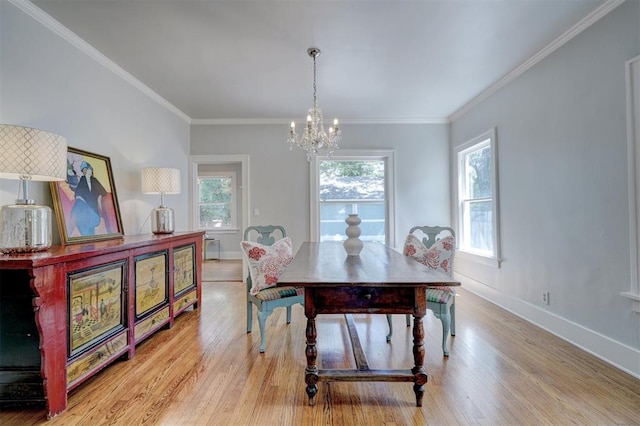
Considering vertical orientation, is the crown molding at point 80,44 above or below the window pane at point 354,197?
above

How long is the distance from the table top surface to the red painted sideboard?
3.99 ft

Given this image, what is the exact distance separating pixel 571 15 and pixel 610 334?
2.36 meters

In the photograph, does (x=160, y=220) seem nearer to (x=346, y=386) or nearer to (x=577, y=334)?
(x=346, y=386)

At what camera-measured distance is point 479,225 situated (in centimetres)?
404

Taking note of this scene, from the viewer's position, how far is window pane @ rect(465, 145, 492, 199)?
382 cm

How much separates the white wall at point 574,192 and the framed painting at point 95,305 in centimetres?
350

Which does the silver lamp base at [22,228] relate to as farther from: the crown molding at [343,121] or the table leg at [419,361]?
the crown molding at [343,121]

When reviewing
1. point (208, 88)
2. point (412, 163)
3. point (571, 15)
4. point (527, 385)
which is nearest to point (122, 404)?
point (527, 385)

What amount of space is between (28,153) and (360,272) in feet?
6.30

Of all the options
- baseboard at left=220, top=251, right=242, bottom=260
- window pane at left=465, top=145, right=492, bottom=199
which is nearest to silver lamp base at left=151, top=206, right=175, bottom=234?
window pane at left=465, top=145, right=492, bottom=199

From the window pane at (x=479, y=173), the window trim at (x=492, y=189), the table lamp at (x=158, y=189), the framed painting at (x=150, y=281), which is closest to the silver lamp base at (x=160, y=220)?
the table lamp at (x=158, y=189)

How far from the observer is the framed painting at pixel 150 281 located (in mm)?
2379

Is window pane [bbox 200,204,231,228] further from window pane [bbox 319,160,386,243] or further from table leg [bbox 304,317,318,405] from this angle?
table leg [bbox 304,317,318,405]

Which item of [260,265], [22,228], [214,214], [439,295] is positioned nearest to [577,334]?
[439,295]
